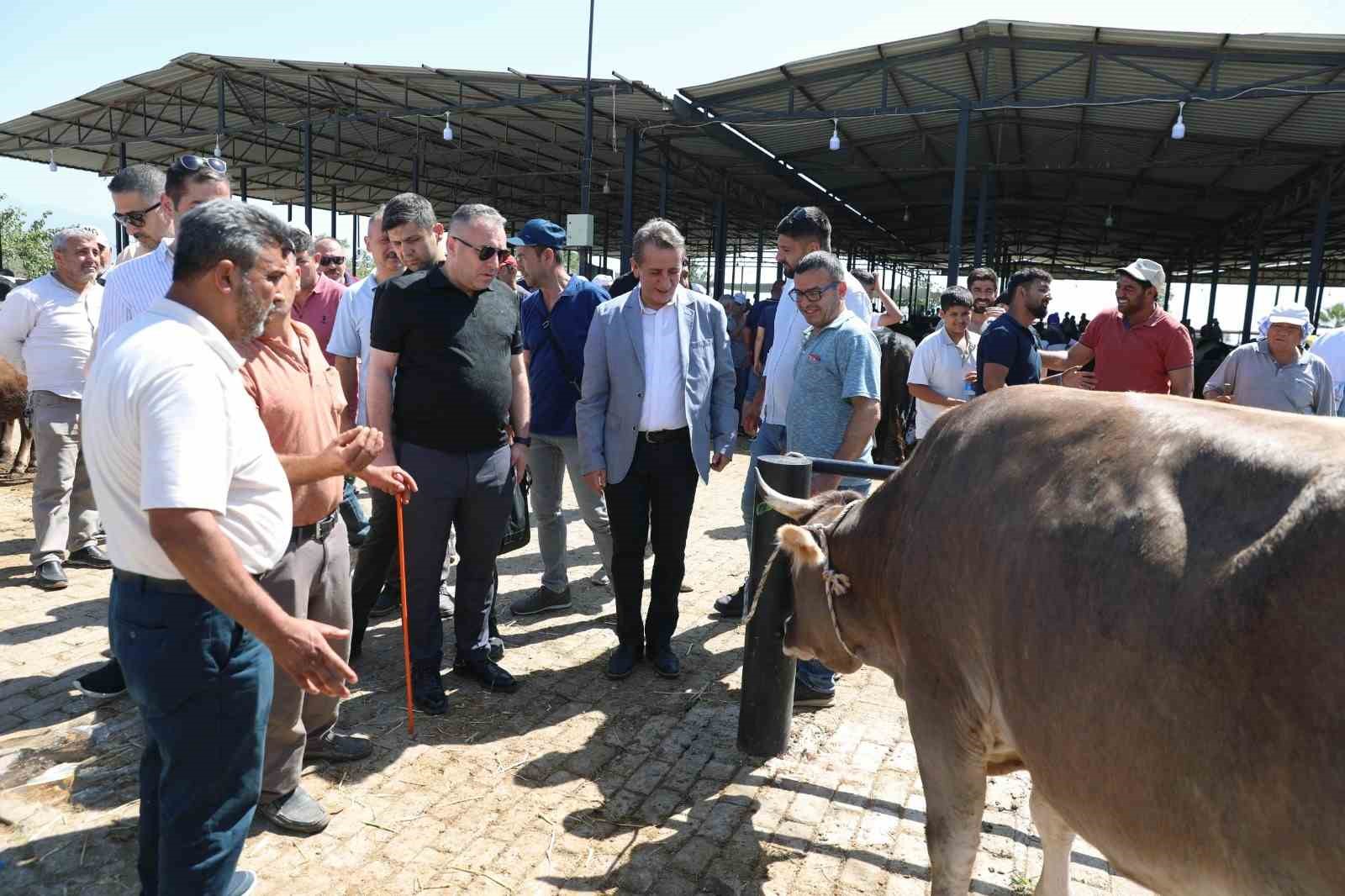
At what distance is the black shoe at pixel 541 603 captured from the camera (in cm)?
569

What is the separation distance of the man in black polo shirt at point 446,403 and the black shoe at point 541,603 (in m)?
1.32

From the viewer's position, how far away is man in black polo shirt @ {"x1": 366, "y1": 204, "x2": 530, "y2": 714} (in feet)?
13.3

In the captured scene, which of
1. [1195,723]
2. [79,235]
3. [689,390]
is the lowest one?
[1195,723]

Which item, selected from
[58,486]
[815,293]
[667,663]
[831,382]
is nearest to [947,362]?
[831,382]

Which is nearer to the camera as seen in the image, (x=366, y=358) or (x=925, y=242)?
(x=366, y=358)

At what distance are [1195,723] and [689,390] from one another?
3.25m

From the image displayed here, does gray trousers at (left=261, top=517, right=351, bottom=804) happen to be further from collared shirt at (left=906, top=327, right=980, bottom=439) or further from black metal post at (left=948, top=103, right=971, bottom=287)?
black metal post at (left=948, top=103, right=971, bottom=287)

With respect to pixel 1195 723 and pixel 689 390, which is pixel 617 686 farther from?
pixel 1195 723

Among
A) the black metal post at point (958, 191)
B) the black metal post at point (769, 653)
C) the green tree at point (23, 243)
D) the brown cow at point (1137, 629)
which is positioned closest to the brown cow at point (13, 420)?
the black metal post at point (769, 653)

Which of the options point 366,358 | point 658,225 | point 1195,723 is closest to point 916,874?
point 1195,723

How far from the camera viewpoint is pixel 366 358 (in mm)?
5469

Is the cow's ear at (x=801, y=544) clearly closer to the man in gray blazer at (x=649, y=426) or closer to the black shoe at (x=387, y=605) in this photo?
the man in gray blazer at (x=649, y=426)

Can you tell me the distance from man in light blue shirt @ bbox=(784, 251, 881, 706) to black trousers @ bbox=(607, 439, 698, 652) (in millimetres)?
648

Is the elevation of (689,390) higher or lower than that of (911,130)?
lower
